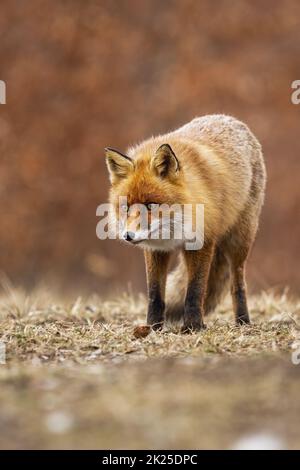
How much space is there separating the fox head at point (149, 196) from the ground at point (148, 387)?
0.80 m

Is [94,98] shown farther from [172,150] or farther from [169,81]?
[172,150]

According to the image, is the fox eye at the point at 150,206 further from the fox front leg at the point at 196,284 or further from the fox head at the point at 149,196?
the fox front leg at the point at 196,284

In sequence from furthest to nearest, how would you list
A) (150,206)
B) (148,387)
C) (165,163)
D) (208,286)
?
(208,286), (165,163), (150,206), (148,387)

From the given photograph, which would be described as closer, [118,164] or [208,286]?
[118,164]

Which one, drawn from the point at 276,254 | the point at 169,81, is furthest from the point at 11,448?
the point at 169,81

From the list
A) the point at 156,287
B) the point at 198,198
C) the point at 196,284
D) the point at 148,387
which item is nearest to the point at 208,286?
the point at 156,287

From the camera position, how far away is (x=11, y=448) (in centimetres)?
337

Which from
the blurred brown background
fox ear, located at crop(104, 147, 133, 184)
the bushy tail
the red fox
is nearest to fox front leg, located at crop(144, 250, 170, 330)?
the red fox

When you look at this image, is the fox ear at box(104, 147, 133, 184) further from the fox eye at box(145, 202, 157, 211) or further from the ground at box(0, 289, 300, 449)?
the ground at box(0, 289, 300, 449)

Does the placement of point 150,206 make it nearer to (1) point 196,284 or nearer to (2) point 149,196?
(2) point 149,196

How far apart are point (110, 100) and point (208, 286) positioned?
1131 cm

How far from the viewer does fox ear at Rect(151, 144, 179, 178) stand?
5.91 metres

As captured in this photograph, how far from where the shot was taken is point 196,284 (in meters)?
6.26

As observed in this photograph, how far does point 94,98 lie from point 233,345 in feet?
42.8
